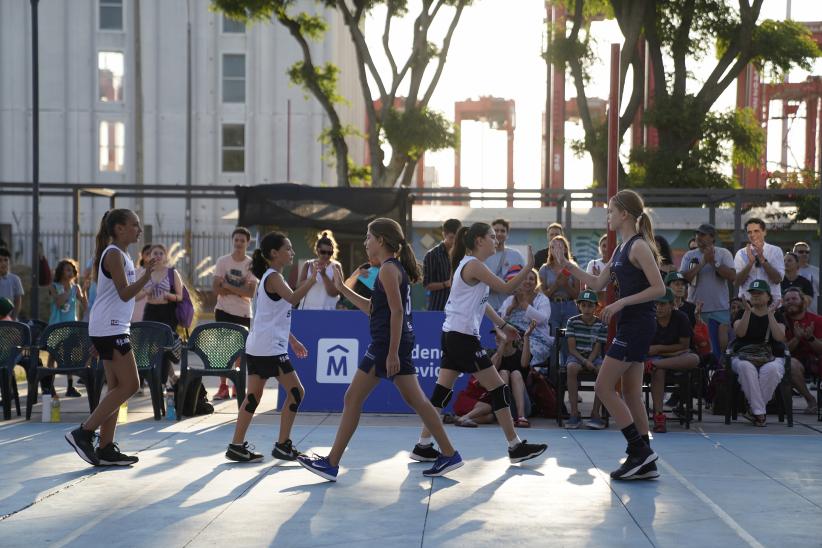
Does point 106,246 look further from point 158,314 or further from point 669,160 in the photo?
point 669,160

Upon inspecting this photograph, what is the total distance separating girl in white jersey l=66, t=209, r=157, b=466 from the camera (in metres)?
7.51

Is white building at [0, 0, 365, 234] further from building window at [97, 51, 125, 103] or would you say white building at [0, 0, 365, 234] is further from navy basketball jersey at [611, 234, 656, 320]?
navy basketball jersey at [611, 234, 656, 320]

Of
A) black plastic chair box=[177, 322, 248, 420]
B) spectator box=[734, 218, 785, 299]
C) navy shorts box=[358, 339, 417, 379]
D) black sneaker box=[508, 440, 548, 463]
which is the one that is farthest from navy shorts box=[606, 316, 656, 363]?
spectator box=[734, 218, 785, 299]

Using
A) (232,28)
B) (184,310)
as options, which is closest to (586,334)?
(184,310)

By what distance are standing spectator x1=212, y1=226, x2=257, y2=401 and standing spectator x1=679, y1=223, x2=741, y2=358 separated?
5.10 m

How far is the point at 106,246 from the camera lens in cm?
770

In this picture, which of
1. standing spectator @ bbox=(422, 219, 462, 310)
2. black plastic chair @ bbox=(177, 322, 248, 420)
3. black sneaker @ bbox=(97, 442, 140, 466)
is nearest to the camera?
black sneaker @ bbox=(97, 442, 140, 466)

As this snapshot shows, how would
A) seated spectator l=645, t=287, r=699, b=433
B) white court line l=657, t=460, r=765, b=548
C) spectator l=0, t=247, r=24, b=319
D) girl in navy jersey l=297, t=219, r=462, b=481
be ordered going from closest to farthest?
white court line l=657, t=460, r=765, b=548 → girl in navy jersey l=297, t=219, r=462, b=481 → seated spectator l=645, t=287, r=699, b=433 → spectator l=0, t=247, r=24, b=319

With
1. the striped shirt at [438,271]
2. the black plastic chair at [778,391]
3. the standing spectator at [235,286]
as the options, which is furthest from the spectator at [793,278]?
the standing spectator at [235,286]

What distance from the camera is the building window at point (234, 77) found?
4100cm

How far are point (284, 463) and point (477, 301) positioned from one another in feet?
6.11

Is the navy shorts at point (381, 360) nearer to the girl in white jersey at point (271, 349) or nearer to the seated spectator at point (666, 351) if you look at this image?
the girl in white jersey at point (271, 349)

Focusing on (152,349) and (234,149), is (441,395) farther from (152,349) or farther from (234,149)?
(234,149)

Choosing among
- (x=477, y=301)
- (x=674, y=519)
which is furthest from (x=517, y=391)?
(x=674, y=519)
